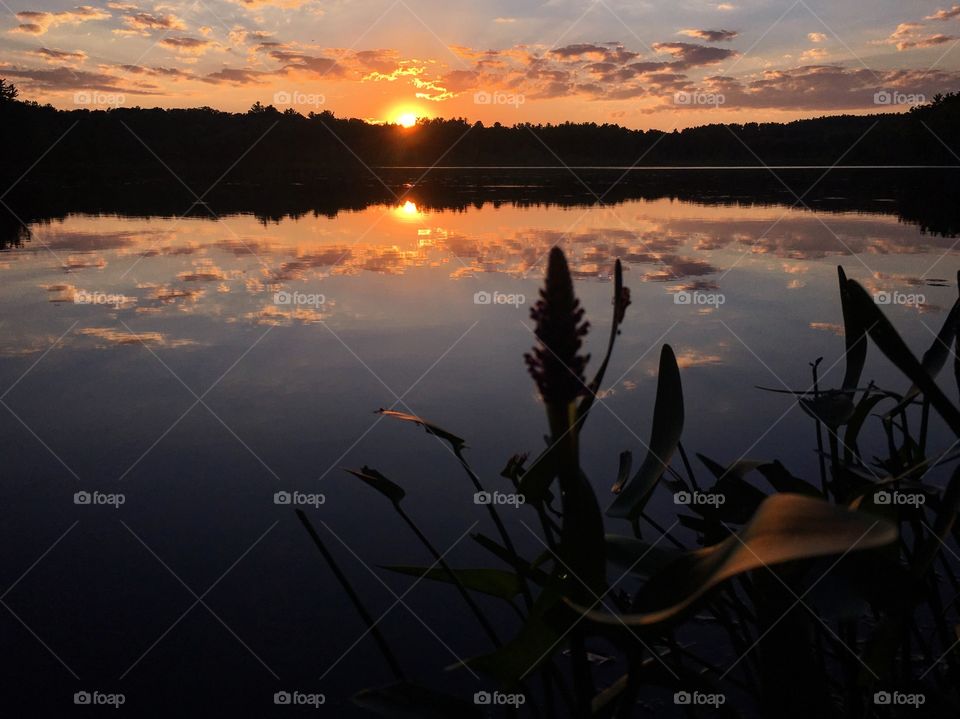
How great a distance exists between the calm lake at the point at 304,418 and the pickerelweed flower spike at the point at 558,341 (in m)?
1.90

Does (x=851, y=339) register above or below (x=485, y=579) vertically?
above

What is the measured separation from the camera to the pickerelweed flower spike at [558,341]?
556 millimetres

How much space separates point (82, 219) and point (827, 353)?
16.1m

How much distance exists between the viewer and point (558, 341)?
572 millimetres


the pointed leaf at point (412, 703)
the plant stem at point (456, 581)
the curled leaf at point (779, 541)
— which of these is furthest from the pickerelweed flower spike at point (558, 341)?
the pointed leaf at point (412, 703)

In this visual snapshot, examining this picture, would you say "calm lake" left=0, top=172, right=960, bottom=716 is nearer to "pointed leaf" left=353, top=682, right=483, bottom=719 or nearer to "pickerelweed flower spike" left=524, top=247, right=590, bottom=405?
"pointed leaf" left=353, top=682, right=483, bottom=719

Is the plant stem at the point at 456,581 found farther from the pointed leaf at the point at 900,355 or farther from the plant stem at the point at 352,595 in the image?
the pointed leaf at the point at 900,355

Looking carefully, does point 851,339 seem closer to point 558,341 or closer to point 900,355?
point 900,355

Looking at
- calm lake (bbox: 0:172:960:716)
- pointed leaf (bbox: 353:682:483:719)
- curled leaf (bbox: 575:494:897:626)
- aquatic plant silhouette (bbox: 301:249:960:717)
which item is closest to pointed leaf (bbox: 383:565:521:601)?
aquatic plant silhouette (bbox: 301:249:960:717)

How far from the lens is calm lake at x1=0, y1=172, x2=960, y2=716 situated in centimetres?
325

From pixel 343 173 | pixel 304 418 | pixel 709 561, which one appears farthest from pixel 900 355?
pixel 343 173

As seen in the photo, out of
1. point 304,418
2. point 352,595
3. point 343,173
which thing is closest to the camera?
point 352,595

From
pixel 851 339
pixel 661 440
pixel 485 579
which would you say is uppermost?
pixel 851 339

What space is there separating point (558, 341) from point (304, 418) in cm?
503
